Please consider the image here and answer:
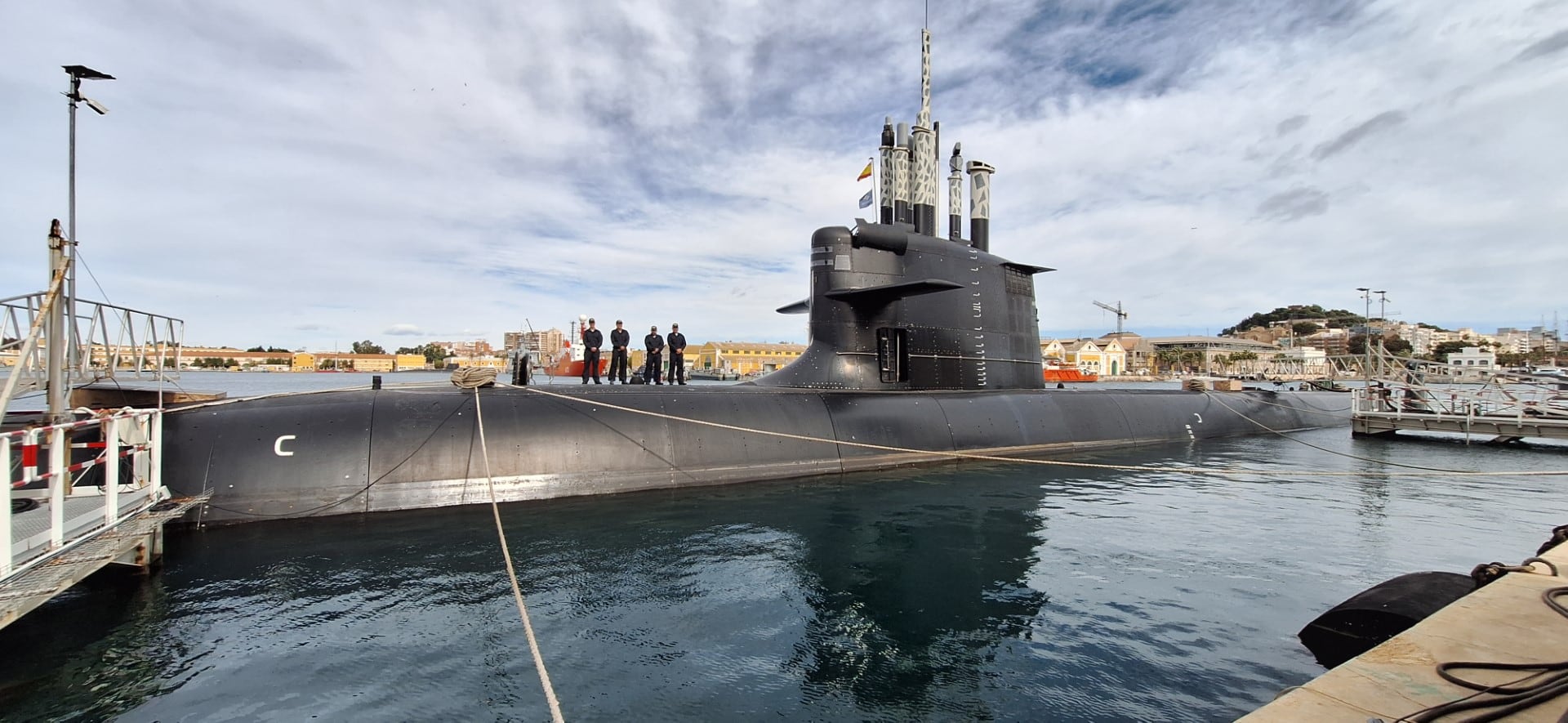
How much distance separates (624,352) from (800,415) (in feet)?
16.6

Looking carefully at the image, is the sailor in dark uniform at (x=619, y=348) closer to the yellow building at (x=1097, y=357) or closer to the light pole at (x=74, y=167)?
the light pole at (x=74, y=167)

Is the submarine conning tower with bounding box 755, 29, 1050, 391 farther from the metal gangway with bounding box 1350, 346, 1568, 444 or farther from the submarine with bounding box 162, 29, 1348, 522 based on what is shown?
the metal gangway with bounding box 1350, 346, 1568, 444

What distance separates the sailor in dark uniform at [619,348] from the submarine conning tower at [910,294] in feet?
10.5

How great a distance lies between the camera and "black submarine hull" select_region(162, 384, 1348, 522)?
28.7ft

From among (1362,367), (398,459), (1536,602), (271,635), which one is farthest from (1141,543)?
(1362,367)

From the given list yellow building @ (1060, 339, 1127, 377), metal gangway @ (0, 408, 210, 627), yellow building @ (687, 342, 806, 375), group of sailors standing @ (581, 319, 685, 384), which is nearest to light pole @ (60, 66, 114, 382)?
metal gangway @ (0, 408, 210, 627)

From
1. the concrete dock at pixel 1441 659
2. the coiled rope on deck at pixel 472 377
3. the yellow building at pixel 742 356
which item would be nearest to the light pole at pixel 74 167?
the coiled rope on deck at pixel 472 377

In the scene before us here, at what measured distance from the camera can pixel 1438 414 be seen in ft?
68.5

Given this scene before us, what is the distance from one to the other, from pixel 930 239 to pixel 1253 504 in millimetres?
6702

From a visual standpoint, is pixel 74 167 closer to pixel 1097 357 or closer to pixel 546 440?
pixel 546 440

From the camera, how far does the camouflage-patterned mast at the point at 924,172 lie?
560 inches

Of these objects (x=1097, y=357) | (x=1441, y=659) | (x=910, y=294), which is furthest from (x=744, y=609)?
(x=1097, y=357)

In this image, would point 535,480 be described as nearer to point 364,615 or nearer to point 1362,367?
Result: point 364,615

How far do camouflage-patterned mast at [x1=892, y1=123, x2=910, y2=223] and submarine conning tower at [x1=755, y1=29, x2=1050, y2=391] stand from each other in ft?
0.05
